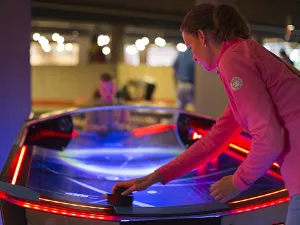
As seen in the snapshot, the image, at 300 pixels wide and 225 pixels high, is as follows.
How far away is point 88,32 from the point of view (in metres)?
17.3

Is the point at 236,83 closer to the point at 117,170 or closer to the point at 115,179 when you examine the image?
the point at 115,179

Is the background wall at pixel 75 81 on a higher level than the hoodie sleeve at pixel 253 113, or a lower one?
lower

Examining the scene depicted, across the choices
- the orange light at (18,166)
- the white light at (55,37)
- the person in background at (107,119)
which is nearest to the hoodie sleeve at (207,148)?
the orange light at (18,166)

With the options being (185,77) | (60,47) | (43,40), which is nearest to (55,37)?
(43,40)

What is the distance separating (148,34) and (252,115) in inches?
634

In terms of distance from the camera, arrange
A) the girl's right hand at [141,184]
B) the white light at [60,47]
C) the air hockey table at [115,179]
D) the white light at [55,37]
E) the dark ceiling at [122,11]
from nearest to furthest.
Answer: the air hockey table at [115,179]
the girl's right hand at [141,184]
the dark ceiling at [122,11]
the white light at [55,37]
the white light at [60,47]

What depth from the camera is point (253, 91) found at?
145cm

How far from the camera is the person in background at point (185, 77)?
802cm

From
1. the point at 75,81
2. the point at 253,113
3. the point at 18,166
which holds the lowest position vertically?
the point at 75,81

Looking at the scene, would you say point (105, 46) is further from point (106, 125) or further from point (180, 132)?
point (180, 132)

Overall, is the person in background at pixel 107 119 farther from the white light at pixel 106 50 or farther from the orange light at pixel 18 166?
the white light at pixel 106 50

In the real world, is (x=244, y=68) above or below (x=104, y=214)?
above

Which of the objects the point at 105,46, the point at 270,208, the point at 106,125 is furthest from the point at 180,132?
the point at 105,46

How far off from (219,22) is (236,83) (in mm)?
223
